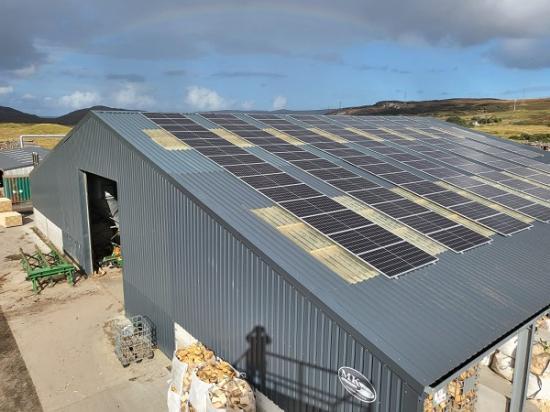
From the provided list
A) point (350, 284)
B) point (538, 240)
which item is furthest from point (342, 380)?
point (538, 240)

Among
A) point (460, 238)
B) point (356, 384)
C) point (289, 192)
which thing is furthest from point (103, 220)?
point (356, 384)

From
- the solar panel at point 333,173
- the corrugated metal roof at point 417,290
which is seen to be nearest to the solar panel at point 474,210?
the corrugated metal roof at point 417,290

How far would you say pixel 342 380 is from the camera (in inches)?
359

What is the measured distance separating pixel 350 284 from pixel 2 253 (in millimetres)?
28258

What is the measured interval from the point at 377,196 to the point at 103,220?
17899 millimetres

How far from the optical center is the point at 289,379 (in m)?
10.5

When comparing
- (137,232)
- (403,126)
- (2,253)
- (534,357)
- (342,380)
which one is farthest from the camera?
(403,126)

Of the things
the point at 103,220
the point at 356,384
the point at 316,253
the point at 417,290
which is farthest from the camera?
the point at 103,220

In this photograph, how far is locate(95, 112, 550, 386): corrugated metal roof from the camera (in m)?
8.81

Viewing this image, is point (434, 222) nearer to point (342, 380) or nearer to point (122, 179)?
point (342, 380)

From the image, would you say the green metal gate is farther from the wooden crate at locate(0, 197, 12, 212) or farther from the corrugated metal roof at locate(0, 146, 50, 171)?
the wooden crate at locate(0, 197, 12, 212)

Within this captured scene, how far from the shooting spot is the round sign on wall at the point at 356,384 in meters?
8.53

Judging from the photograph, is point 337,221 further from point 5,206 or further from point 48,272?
point 5,206

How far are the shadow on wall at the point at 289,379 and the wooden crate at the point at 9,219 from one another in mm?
32045
